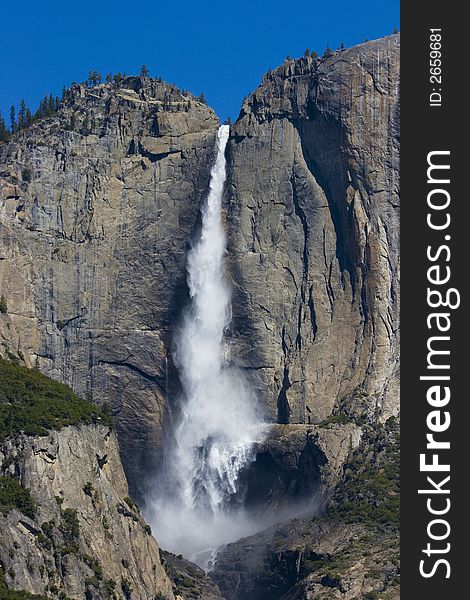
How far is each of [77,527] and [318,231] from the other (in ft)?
123

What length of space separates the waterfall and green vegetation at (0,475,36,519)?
28469mm

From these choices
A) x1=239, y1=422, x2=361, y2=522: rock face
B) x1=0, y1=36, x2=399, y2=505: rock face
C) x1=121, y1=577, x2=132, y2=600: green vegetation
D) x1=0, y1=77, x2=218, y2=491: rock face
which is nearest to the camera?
x1=121, y1=577, x2=132, y2=600: green vegetation

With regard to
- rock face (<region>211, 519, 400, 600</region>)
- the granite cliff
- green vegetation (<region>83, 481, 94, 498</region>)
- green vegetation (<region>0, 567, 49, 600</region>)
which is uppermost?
the granite cliff

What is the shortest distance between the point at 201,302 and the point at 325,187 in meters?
12.2

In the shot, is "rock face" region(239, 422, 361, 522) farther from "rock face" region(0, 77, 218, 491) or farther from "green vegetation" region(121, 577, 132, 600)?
"green vegetation" region(121, 577, 132, 600)

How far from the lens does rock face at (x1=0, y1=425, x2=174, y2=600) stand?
95.9 m

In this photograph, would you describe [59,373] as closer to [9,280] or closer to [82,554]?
[9,280]

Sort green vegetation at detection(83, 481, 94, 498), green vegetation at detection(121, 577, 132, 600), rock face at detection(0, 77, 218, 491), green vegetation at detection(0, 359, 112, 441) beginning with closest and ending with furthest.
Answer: green vegetation at detection(121, 577, 132, 600)
green vegetation at detection(0, 359, 112, 441)
green vegetation at detection(83, 481, 94, 498)
rock face at detection(0, 77, 218, 491)

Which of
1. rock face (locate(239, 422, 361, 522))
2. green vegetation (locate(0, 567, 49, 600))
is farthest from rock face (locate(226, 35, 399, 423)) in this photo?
green vegetation (locate(0, 567, 49, 600))

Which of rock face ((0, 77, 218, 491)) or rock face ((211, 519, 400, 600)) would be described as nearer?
rock face ((211, 519, 400, 600))

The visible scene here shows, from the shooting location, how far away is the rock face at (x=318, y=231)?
12912 centimetres

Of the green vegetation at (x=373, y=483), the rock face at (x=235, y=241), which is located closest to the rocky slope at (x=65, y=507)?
the green vegetation at (x=373, y=483)

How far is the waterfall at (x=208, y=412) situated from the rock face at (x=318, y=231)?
1383mm

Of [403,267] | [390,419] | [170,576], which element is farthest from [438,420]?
[390,419]
